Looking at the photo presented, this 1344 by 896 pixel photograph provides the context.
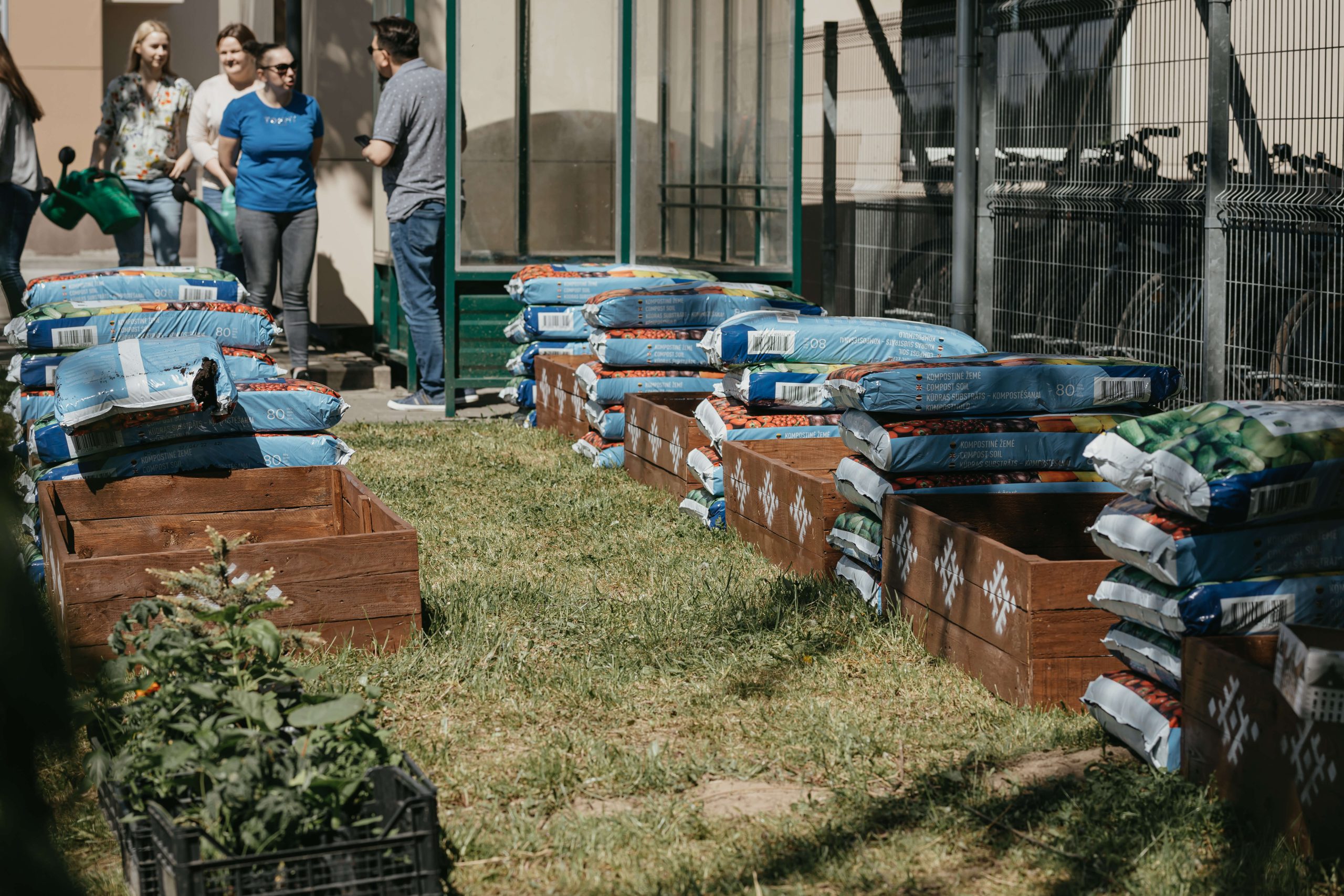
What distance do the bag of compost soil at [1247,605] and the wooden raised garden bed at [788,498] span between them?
67.6 inches

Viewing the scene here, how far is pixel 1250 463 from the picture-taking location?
304cm

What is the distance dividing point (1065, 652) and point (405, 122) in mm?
6540

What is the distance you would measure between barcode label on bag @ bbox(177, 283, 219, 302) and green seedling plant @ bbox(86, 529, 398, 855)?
3593mm

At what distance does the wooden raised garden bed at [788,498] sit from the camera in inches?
190

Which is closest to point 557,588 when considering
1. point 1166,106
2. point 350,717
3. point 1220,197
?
point 350,717

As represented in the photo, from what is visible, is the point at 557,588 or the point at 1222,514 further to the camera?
the point at 557,588

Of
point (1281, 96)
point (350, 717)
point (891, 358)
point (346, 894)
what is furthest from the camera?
point (1281, 96)

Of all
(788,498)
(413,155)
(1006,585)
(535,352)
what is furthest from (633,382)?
(1006,585)

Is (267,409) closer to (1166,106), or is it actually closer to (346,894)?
(346,894)

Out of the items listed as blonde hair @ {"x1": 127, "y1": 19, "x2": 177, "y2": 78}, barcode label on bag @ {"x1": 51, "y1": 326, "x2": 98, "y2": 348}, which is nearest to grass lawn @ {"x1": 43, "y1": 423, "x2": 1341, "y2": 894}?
barcode label on bag @ {"x1": 51, "y1": 326, "x2": 98, "y2": 348}

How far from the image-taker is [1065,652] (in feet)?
11.7

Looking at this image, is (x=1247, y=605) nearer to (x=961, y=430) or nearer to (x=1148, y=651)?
(x=1148, y=651)

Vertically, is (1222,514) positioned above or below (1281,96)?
below

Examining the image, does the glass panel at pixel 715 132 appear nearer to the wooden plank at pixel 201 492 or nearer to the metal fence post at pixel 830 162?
the metal fence post at pixel 830 162
